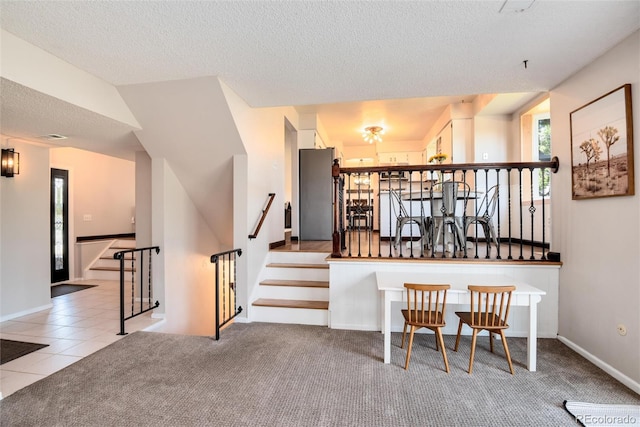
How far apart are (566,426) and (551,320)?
1604 millimetres

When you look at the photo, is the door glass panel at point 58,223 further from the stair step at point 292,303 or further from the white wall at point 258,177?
the stair step at point 292,303

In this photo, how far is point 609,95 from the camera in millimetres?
2359

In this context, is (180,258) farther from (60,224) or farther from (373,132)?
(373,132)

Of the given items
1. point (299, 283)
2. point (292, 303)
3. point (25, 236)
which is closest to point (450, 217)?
point (299, 283)

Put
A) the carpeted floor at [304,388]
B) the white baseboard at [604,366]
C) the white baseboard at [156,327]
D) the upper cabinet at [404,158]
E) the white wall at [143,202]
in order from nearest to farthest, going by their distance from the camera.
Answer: the carpeted floor at [304,388], the white baseboard at [604,366], the white baseboard at [156,327], the white wall at [143,202], the upper cabinet at [404,158]

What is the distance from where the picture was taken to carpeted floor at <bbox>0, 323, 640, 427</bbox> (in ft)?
6.13

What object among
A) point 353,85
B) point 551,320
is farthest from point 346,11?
point 551,320

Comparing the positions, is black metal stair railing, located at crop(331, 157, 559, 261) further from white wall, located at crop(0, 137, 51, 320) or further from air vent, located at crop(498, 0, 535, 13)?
white wall, located at crop(0, 137, 51, 320)

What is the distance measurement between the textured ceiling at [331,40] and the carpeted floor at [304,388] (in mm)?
2559

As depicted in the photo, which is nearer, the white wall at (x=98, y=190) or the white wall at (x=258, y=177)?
the white wall at (x=258, y=177)

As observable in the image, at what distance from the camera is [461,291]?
8.23 ft

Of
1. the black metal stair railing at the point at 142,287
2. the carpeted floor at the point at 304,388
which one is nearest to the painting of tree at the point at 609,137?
the carpeted floor at the point at 304,388

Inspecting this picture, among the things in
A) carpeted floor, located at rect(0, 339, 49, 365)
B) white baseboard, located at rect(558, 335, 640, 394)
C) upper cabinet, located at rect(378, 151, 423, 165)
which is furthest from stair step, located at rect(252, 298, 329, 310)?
upper cabinet, located at rect(378, 151, 423, 165)

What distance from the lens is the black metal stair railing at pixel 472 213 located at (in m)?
3.28
